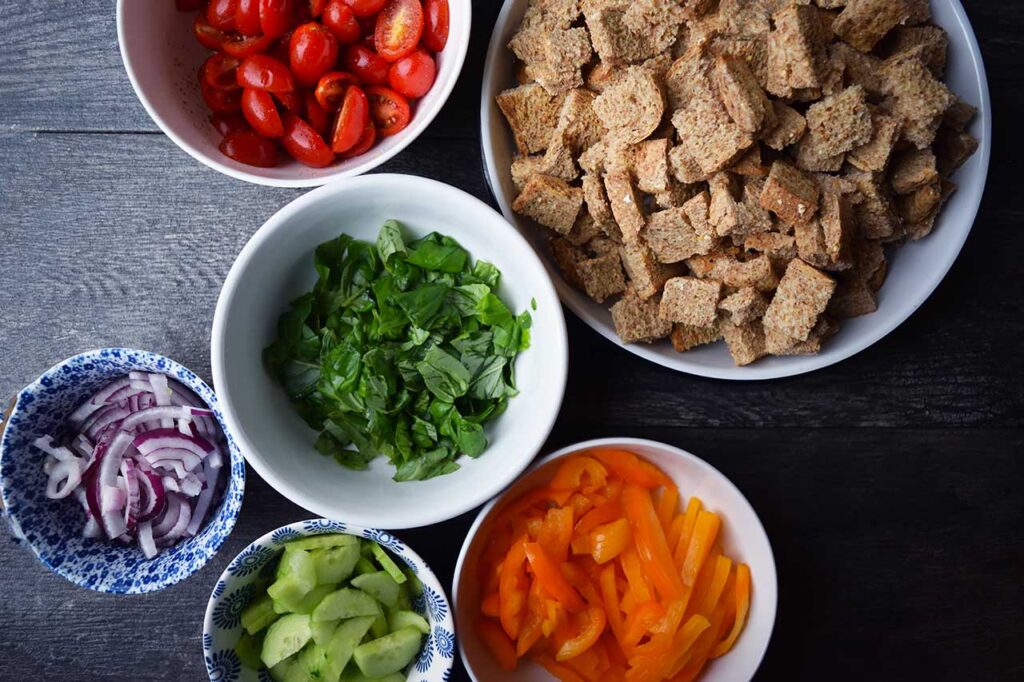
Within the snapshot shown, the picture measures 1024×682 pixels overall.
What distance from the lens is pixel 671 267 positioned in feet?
5.36

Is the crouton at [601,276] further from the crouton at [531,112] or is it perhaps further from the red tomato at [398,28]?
the red tomato at [398,28]

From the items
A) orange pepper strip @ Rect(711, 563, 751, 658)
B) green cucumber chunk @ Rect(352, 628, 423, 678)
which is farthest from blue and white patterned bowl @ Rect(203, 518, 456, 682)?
orange pepper strip @ Rect(711, 563, 751, 658)

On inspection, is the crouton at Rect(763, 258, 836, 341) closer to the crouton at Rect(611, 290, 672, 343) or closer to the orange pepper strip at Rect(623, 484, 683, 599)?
the crouton at Rect(611, 290, 672, 343)

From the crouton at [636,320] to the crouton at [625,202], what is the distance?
14cm

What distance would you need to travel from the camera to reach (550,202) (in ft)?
5.02

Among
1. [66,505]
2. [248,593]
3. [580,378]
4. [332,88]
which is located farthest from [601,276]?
[66,505]

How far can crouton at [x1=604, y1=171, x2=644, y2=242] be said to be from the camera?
4.95 ft

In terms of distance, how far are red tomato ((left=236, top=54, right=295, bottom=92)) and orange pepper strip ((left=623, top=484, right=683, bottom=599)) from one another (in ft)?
3.50

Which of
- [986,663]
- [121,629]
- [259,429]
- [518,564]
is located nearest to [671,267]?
[518,564]

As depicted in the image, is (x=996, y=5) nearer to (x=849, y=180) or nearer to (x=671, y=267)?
(x=849, y=180)

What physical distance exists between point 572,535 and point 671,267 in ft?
1.97

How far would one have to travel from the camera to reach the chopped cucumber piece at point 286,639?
1.54 m

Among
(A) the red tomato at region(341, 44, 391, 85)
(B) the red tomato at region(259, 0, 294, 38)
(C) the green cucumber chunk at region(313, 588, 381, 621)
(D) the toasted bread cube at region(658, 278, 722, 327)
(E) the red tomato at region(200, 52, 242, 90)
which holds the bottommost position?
(C) the green cucumber chunk at region(313, 588, 381, 621)

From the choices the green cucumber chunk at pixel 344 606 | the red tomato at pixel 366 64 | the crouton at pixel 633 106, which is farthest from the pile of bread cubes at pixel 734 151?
the green cucumber chunk at pixel 344 606
